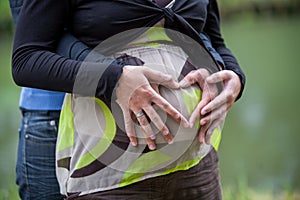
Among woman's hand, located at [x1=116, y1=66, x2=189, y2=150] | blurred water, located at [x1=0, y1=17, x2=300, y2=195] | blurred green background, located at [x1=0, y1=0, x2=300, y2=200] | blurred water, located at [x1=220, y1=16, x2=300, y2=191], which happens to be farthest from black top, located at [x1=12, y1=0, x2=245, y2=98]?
blurred water, located at [x1=220, y1=16, x2=300, y2=191]

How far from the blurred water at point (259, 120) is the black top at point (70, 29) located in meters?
1.42

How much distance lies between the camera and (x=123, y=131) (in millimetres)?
1140

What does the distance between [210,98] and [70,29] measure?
0.29 metres

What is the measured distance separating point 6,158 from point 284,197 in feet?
7.72

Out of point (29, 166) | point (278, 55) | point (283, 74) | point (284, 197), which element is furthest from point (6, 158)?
point (278, 55)

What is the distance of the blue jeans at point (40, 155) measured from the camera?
1.34 metres

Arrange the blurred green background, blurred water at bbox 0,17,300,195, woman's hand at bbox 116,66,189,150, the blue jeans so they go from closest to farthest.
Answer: woman's hand at bbox 116,66,189,150 → the blue jeans → the blurred green background → blurred water at bbox 0,17,300,195

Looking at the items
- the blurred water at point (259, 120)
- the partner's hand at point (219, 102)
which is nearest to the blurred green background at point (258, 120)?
the blurred water at point (259, 120)

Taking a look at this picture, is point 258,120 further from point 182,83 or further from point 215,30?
point 182,83

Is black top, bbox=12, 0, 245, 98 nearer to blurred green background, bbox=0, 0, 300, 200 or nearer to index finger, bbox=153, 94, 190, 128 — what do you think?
index finger, bbox=153, 94, 190, 128

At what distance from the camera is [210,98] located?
1185 mm

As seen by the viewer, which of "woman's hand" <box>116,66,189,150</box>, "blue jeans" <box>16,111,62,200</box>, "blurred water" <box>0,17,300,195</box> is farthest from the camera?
"blurred water" <box>0,17,300,195</box>

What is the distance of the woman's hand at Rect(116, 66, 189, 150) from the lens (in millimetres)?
1082

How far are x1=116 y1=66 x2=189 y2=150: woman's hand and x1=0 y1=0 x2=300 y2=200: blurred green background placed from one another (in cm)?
117
